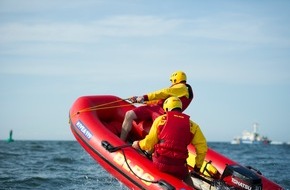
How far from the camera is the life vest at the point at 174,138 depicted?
5.29m

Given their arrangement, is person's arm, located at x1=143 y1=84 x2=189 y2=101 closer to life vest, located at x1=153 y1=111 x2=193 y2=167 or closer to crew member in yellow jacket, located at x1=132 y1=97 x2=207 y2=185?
crew member in yellow jacket, located at x1=132 y1=97 x2=207 y2=185

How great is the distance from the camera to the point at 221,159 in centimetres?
691

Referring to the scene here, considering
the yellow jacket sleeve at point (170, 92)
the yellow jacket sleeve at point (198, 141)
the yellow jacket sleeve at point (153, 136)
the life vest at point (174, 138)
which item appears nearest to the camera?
the life vest at point (174, 138)

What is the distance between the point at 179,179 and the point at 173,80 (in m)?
1.95

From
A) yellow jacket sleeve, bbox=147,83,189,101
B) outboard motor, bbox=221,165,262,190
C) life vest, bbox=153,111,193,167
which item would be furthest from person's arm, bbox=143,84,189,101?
outboard motor, bbox=221,165,262,190

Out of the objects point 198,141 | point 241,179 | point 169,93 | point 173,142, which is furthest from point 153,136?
point 169,93

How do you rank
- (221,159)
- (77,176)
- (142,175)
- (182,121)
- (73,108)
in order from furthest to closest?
(77,176) → (73,108) → (221,159) → (142,175) → (182,121)

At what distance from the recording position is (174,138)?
17.4ft

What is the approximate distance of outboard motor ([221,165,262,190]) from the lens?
211 inches

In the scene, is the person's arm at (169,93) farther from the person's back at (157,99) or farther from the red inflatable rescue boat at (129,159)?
the red inflatable rescue boat at (129,159)

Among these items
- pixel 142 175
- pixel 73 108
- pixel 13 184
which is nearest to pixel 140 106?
pixel 73 108

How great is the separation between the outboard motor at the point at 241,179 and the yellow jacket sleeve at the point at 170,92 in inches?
63.5

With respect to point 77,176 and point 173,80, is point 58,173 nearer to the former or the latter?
point 77,176

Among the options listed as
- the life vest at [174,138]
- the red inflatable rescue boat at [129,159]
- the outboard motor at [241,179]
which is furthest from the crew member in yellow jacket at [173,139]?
the outboard motor at [241,179]
